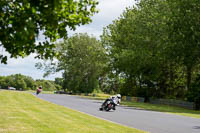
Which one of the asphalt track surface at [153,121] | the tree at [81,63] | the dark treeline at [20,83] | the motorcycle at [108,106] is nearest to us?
the asphalt track surface at [153,121]

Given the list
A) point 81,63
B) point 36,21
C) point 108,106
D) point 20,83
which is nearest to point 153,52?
point 108,106

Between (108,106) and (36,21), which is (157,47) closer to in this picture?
(108,106)

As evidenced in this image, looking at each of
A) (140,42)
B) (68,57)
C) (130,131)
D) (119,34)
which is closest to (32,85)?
(68,57)

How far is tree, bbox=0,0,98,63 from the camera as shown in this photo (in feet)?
20.3

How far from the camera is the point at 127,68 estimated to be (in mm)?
58500

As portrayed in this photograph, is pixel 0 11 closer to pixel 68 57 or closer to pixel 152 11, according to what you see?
pixel 152 11

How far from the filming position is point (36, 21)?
684cm

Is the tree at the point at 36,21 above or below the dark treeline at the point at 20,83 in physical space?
below

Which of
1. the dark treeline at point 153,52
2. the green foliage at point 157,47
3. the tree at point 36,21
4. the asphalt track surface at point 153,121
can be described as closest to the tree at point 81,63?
the dark treeline at point 153,52

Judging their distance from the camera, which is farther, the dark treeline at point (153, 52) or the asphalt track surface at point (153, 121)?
the dark treeline at point (153, 52)

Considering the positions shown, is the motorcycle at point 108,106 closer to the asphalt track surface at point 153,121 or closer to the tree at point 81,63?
the asphalt track surface at point 153,121

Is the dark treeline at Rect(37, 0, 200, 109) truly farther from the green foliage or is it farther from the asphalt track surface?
the asphalt track surface

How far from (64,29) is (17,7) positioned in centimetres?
114

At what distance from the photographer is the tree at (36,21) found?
6.20m
